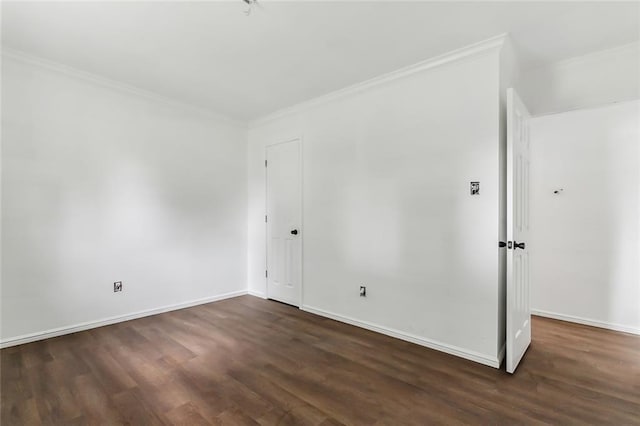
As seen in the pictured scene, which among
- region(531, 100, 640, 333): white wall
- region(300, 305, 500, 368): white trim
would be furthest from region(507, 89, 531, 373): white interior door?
region(531, 100, 640, 333): white wall

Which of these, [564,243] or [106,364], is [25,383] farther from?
[564,243]

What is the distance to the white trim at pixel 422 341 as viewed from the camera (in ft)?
8.03

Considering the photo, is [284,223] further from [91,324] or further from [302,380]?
[91,324]

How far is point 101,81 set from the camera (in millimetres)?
3238

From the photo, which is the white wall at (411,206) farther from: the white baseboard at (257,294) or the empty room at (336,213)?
the white baseboard at (257,294)

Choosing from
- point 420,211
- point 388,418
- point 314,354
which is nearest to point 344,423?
point 388,418

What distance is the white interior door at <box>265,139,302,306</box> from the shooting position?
13.1ft

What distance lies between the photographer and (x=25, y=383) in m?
2.16

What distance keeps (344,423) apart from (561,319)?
306 centimetres

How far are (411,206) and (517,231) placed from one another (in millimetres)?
877

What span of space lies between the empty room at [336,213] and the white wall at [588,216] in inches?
0.8

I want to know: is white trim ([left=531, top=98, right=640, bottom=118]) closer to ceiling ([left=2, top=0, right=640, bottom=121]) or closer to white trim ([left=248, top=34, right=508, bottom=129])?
ceiling ([left=2, top=0, right=640, bottom=121])

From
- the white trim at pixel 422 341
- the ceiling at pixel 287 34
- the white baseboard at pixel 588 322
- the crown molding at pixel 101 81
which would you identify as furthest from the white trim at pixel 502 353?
the crown molding at pixel 101 81

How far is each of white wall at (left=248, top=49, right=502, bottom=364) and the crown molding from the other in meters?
1.35
